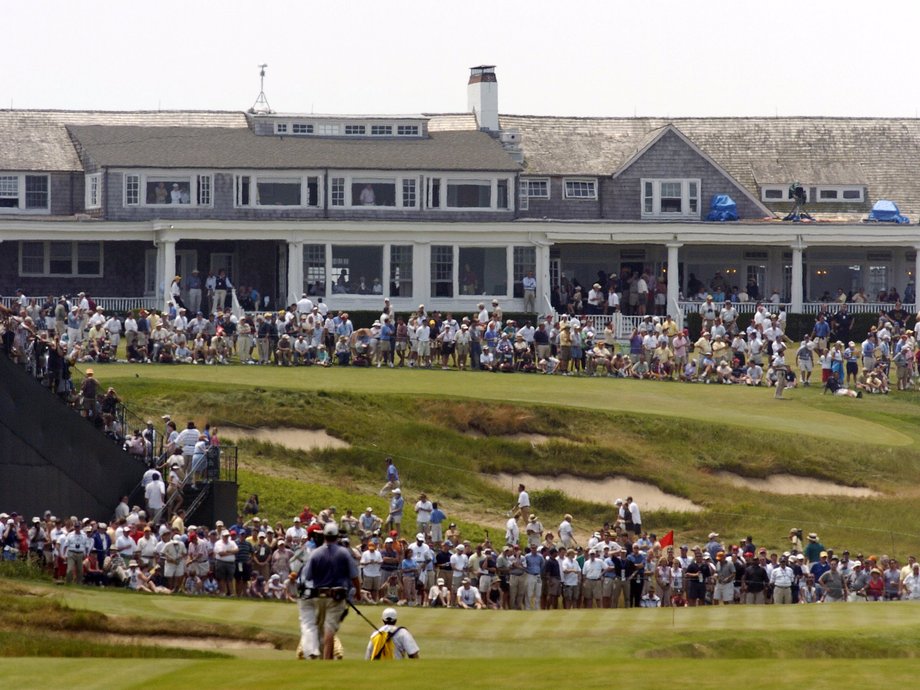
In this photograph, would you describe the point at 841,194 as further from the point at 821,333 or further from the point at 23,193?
the point at 23,193

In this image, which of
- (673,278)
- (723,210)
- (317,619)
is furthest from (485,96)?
(317,619)

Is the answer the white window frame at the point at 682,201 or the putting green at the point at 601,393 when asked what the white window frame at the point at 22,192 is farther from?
the white window frame at the point at 682,201

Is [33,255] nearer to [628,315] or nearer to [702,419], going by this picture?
[628,315]

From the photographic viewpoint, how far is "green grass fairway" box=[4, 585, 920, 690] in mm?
21188

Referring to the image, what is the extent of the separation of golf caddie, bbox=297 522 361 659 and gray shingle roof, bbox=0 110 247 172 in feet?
146

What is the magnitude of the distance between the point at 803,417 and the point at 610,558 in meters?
15.2

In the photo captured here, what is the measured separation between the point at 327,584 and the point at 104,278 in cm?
4214

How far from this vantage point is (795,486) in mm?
43938

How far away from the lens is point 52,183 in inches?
2514

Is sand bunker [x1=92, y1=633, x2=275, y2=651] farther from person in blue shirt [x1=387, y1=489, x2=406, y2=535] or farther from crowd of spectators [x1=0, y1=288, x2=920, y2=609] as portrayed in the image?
person in blue shirt [x1=387, y1=489, x2=406, y2=535]

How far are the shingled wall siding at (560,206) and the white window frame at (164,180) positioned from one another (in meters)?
11.0

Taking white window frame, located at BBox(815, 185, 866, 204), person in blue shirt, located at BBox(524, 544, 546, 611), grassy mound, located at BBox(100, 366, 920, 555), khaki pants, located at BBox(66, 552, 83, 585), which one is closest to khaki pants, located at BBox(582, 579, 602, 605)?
person in blue shirt, located at BBox(524, 544, 546, 611)

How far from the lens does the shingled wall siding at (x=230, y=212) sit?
201 feet

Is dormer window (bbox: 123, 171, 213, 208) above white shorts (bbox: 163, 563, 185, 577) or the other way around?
above
